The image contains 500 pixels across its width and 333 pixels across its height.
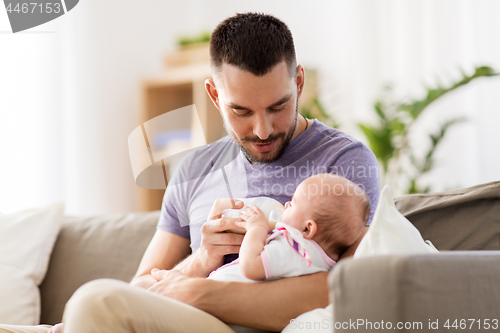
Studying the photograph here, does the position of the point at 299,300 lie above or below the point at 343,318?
below

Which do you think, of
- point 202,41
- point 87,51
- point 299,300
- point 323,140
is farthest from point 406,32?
point 299,300

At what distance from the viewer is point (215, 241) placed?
45.5 inches

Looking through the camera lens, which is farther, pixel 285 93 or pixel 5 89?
pixel 5 89

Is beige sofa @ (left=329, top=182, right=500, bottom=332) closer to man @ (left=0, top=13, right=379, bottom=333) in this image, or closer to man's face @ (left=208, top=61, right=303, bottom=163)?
man @ (left=0, top=13, right=379, bottom=333)

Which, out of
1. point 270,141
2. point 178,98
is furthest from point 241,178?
point 178,98

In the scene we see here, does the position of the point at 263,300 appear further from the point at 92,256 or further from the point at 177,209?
the point at 92,256

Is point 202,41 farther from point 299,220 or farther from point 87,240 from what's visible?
point 299,220

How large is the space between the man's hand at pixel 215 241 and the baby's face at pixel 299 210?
0.13 meters

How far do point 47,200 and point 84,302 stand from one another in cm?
211

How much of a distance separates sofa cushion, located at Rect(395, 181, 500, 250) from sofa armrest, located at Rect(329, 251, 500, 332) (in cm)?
43

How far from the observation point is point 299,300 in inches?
38.8

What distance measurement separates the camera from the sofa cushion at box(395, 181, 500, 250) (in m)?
1.20

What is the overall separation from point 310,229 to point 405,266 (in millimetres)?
332

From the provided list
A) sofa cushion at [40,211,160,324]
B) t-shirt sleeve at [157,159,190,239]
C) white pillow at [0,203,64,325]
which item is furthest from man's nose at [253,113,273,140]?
white pillow at [0,203,64,325]
